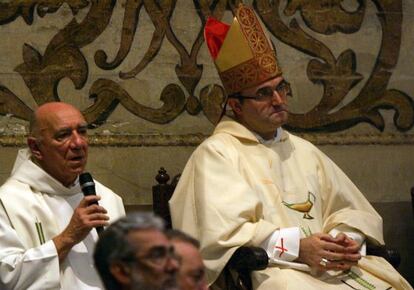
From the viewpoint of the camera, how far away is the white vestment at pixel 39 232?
18.3 feet

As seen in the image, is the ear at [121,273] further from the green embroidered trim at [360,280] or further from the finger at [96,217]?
the green embroidered trim at [360,280]

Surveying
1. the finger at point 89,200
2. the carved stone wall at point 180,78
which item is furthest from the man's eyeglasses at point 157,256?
the carved stone wall at point 180,78

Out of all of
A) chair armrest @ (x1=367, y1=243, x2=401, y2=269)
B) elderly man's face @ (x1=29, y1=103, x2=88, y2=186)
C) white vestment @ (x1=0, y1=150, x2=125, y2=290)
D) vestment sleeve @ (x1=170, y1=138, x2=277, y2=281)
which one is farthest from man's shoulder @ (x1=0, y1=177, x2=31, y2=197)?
chair armrest @ (x1=367, y1=243, x2=401, y2=269)

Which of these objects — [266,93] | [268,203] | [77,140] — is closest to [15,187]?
[77,140]

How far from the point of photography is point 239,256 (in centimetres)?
613

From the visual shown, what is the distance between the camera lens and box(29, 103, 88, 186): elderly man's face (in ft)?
19.3

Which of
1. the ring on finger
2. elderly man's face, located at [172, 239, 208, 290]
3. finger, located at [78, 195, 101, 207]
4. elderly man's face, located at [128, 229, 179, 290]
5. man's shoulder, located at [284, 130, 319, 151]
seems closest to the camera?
elderly man's face, located at [128, 229, 179, 290]

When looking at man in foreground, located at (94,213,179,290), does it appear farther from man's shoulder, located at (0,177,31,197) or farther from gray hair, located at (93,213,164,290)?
man's shoulder, located at (0,177,31,197)

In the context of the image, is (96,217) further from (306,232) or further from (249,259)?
(306,232)

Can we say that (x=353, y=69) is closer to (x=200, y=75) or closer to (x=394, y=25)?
(x=394, y=25)

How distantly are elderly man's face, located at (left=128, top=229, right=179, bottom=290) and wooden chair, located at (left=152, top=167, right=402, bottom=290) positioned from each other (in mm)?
2828

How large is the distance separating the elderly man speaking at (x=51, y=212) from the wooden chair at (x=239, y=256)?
599 mm

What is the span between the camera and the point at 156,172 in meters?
7.34

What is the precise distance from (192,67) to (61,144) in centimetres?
171
